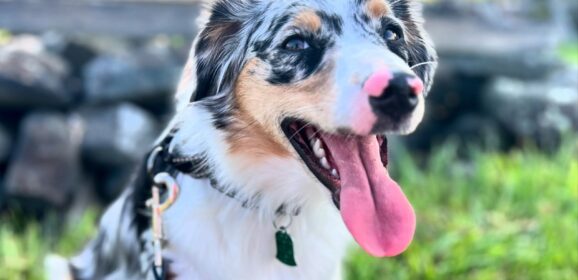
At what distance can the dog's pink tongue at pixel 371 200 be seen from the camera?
243cm

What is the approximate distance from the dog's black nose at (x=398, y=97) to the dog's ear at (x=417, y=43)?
0.51 m

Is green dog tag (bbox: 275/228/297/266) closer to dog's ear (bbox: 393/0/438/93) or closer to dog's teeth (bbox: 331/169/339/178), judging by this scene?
dog's teeth (bbox: 331/169/339/178)

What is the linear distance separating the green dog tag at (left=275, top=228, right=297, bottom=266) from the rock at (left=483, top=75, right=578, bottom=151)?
12.5 ft


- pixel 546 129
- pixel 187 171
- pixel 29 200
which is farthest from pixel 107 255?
pixel 546 129

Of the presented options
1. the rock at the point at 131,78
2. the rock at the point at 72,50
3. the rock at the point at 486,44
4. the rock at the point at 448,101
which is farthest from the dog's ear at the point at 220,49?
the rock at the point at 486,44

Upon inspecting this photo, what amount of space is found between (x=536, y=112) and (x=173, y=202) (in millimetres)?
4099

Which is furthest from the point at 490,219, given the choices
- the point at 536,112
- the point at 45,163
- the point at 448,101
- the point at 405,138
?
the point at 45,163

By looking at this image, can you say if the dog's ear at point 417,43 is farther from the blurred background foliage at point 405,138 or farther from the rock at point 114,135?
the rock at point 114,135

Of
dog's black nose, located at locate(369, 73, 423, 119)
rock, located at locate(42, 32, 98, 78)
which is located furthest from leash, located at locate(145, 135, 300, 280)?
rock, located at locate(42, 32, 98, 78)

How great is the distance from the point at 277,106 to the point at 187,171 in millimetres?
478

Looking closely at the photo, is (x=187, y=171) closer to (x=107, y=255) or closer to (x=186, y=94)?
(x=186, y=94)

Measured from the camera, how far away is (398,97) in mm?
2240

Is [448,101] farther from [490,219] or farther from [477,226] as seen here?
[477,226]

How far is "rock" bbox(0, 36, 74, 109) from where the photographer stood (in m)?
5.11
